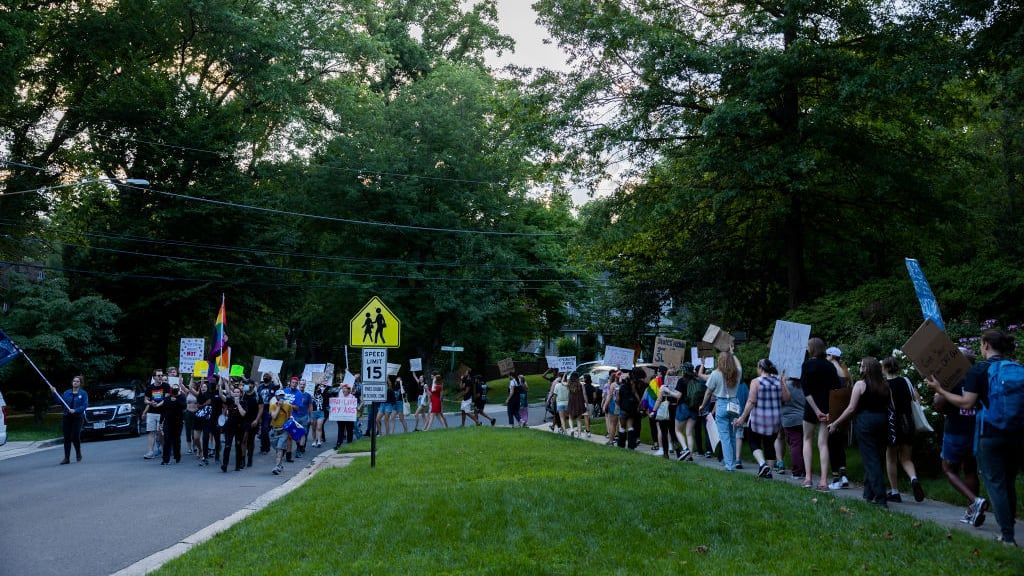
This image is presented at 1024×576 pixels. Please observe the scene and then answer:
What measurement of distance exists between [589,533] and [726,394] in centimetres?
561

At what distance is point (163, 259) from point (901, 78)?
30921 millimetres

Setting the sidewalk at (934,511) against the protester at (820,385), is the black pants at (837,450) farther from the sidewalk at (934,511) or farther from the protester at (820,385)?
the protester at (820,385)

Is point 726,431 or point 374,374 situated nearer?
point 726,431

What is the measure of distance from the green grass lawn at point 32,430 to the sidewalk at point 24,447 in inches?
29.5

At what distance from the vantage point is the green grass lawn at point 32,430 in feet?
89.4

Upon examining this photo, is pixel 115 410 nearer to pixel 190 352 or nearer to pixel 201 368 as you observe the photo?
pixel 190 352

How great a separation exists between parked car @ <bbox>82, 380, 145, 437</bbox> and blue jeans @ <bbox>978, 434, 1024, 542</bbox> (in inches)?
1050

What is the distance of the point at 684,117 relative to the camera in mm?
21047

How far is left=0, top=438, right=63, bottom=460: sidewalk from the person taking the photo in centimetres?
2267

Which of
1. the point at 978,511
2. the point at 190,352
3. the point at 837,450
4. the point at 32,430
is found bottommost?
the point at 32,430

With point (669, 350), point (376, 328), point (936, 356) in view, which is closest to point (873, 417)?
point (936, 356)

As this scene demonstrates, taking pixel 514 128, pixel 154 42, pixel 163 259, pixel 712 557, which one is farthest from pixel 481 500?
pixel 154 42

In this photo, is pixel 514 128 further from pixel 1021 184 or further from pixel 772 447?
pixel 1021 184

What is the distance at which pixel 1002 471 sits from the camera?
24.1ft
